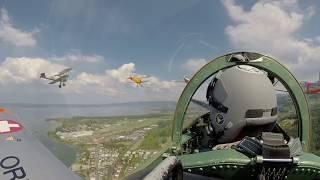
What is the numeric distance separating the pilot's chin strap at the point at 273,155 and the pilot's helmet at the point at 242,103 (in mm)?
1271

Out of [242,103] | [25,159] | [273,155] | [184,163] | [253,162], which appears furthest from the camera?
[242,103]

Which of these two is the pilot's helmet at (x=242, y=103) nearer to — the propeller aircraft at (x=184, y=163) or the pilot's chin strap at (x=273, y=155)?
the propeller aircraft at (x=184, y=163)

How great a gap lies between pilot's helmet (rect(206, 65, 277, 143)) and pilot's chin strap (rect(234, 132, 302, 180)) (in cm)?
127

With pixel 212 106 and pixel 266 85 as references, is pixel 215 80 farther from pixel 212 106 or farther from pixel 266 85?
pixel 266 85

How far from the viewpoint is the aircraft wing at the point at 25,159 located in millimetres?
2139

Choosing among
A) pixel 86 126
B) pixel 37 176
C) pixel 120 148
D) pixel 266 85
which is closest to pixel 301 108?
pixel 266 85

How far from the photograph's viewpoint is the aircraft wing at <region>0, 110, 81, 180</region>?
7.02 feet

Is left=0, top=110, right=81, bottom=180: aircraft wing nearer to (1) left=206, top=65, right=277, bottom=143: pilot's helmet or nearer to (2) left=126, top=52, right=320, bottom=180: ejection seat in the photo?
(2) left=126, top=52, right=320, bottom=180: ejection seat

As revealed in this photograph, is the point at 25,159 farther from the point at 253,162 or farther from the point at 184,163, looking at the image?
the point at 253,162

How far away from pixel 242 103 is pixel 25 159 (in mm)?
2423

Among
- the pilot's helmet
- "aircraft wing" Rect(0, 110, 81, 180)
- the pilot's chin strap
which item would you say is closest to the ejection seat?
the pilot's chin strap

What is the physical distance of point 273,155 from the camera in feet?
8.45

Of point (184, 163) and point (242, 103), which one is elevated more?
point (242, 103)

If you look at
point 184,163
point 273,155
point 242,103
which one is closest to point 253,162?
point 273,155
